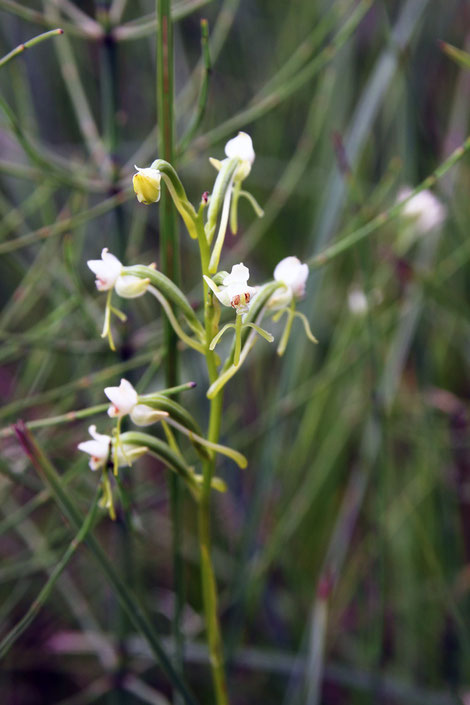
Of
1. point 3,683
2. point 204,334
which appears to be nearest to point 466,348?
point 204,334

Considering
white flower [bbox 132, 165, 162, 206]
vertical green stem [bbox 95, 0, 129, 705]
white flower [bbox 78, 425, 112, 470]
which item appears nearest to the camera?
white flower [bbox 132, 165, 162, 206]

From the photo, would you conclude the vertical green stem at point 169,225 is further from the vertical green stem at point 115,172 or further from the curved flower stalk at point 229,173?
the vertical green stem at point 115,172

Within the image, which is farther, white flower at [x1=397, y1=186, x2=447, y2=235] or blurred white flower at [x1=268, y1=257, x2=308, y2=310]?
white flower at [x1=397, y1=186, x2=447, y2=235]

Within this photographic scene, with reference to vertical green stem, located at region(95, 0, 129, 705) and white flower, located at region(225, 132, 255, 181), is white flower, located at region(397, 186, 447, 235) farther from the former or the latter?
white flower, located at region(225, 132, 255, 181)

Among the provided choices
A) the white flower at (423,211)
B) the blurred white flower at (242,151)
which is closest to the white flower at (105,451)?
the blurred white flower at (242,151)

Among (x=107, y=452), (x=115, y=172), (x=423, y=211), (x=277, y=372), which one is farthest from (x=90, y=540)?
(x=277, y=372)

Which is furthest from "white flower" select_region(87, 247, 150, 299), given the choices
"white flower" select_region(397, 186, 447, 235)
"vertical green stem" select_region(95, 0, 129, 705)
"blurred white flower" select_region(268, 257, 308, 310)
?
"white flower" select_region(397, 186, 447, 235)
